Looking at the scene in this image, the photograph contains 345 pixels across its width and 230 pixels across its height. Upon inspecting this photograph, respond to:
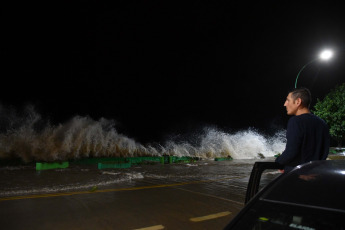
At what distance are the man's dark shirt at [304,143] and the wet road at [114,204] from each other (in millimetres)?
2509

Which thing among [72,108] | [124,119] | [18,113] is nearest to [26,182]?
[18,113]

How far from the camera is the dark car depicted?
1.30 metres

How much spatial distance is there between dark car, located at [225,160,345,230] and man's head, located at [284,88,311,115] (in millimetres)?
1508

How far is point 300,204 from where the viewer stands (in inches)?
55.4

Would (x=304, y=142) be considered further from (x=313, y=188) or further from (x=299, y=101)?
(x=313, y=188)

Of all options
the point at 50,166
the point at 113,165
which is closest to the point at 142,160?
the point at 113,165

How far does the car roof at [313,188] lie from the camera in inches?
54.8

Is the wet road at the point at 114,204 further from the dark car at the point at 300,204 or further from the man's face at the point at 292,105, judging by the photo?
the dark car at the point at 300,204

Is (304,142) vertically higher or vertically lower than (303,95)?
lower

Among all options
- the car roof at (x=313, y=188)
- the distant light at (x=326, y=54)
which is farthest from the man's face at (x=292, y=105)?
the distant light at (x=326, y=54)

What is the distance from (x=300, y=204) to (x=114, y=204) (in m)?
5.22

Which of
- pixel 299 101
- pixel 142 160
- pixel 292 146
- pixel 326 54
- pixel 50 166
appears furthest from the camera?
pixel 142 160

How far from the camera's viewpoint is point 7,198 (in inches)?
249

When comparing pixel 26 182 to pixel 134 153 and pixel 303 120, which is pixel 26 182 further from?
pixel 134 153
